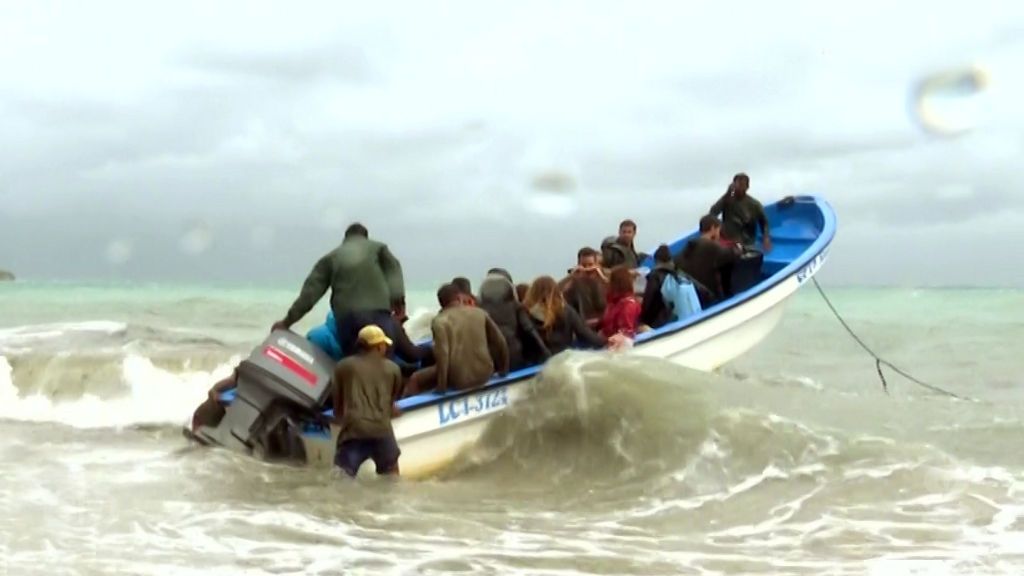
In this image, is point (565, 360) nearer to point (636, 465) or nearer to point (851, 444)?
point (636, 465)

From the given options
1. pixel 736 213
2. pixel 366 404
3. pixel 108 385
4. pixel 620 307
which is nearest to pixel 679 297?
pixel 620 307

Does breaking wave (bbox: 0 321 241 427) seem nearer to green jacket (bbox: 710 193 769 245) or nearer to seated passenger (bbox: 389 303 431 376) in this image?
seated passenger (bbox: 389 303 431 376)

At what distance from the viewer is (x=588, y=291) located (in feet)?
33.3

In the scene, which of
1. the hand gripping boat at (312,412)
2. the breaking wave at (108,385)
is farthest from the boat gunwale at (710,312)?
the breaking wave at (108,385)

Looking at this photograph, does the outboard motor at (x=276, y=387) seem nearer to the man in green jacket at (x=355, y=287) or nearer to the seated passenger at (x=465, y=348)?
the man in green jacket at (x=355, y=287)

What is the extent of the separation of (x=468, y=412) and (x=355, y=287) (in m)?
1.35

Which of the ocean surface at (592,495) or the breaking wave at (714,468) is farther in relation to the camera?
the breaking wave at (714,468)

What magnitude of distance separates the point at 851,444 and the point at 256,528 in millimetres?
4496

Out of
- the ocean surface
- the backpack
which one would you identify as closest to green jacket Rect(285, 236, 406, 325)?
the ocean surface

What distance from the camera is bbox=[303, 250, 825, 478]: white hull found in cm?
829

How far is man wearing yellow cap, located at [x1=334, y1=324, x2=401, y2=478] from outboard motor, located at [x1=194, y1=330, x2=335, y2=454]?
38 centimetres

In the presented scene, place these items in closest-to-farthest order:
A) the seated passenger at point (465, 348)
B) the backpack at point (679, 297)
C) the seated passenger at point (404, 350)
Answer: the seated passenger at point (465, 348) → the seated passenger at point (404, 350) → the backpack at point (679, 297)

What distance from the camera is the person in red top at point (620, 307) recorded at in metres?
9.79

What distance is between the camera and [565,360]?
9008mm
